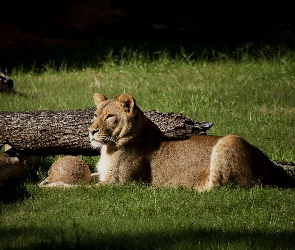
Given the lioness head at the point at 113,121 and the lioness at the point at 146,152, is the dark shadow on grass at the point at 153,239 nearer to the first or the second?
the lioness at the point at 146,152

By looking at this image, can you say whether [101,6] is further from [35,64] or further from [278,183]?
[278,183]

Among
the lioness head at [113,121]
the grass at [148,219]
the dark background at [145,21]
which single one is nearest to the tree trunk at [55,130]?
the lioness head at [113,121]

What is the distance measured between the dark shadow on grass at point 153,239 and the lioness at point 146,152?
6.56 feet

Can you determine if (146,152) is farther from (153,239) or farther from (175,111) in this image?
(175,111)

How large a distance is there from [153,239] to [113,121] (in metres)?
2.70

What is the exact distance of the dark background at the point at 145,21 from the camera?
19594 mm

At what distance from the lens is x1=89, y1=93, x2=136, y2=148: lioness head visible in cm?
1023

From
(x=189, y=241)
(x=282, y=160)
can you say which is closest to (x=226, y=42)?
(x=282, y=160)

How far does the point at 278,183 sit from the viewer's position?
34.0 feet

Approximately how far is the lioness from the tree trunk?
0.59 metres

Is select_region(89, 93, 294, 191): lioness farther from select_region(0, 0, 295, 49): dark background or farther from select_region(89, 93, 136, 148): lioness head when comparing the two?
select_region(0, 0, 295, 49): dark background

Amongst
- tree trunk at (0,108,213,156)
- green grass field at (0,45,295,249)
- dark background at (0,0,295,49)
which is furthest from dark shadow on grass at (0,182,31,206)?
dark background at (0,0,295,49)

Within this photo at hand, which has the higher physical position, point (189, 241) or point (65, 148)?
point (65, 148)

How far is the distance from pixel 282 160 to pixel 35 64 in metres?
7.65
